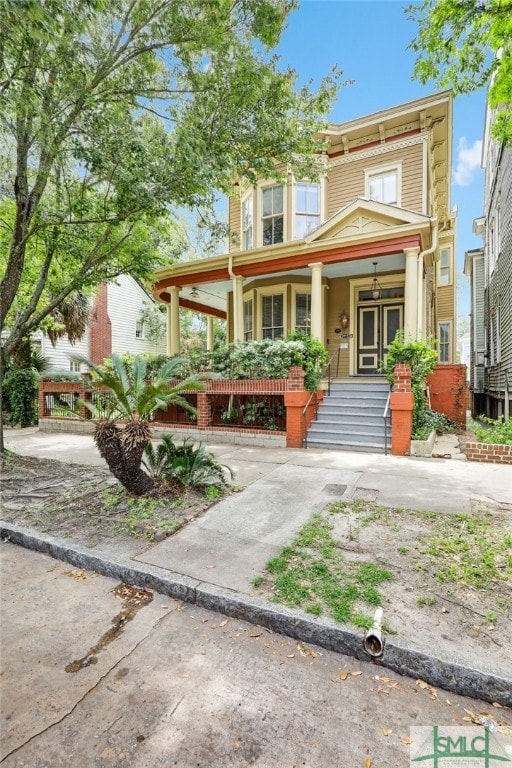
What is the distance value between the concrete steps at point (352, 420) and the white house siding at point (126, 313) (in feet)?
48.8

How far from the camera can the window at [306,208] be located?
11.3 m

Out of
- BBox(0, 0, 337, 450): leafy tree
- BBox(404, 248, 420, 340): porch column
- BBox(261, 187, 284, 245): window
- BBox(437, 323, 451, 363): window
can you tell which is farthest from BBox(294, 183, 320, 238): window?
BBox(437, 323, 451, 363): window

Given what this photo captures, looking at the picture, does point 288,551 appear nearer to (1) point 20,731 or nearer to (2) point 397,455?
(1) point 20,731

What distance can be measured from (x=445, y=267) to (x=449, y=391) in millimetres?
8418

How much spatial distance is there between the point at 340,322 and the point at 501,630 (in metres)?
9.75

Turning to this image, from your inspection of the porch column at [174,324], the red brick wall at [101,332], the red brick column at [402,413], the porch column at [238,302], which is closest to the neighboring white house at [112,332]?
the red brick wall at [101,332]

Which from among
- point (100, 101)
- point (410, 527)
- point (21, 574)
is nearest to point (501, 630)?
point (410, 527)

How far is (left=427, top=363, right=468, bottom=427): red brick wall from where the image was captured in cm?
956

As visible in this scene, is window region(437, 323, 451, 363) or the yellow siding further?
window region(437, 323, 451, 363)

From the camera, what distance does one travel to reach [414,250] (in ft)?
27.4

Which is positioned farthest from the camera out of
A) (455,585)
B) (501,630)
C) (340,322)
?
(340,322)

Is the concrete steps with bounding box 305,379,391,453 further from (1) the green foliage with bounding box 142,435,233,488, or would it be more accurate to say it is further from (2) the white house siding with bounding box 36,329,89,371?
(2) the white house siding with bounding box 36,329,89,371

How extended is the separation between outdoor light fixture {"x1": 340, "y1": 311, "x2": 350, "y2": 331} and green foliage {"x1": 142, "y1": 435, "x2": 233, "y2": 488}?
7518 millimetres

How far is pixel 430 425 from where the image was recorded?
7836 mm
